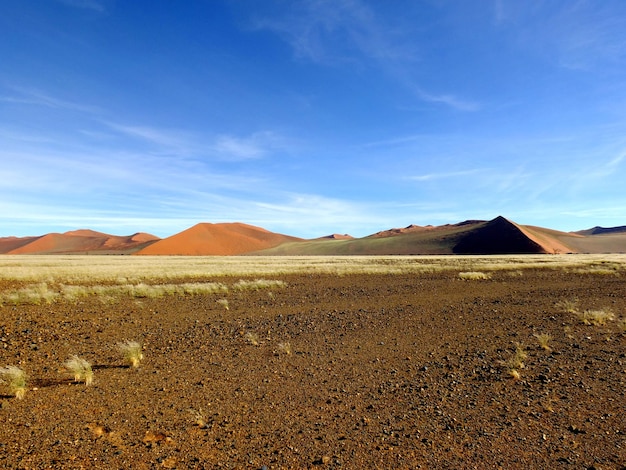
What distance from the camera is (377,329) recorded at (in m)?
12.2

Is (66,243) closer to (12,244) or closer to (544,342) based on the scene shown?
(12,244)

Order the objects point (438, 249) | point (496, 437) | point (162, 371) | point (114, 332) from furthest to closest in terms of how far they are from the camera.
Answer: point (438, 249)
point (114, 332)
point (162, 371)
point (496, 437)

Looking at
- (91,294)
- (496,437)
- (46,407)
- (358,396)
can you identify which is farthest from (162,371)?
(91,294)

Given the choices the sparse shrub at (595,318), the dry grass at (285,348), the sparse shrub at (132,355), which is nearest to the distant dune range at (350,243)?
the sparse shrub at (595,318)

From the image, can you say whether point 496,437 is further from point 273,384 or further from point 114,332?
point 114,332

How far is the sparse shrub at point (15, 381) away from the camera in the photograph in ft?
21.3

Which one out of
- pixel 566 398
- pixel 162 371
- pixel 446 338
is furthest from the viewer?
pixel 446 338

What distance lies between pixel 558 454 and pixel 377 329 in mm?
7493

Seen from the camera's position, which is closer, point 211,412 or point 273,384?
point 211,412

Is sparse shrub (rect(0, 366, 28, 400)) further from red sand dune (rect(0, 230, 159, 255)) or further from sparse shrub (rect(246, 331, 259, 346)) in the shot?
red sand dune (rect(0, 230, 159, 255))

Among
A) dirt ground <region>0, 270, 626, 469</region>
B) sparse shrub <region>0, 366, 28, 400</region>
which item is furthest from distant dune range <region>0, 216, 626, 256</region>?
sparse shrub <region>0, 366, 28, 400</region>

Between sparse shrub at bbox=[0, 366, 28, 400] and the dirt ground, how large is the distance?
6.7 inches

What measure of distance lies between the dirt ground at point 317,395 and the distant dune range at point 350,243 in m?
119

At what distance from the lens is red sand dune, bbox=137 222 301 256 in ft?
465
